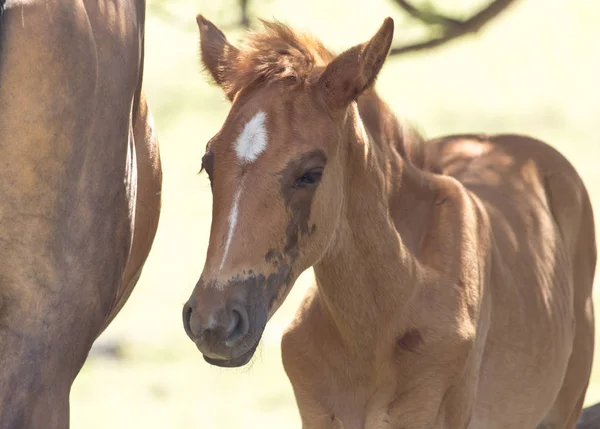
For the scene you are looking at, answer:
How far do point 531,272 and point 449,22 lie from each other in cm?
157

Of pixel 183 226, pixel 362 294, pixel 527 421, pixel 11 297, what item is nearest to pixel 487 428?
pixel 527 421

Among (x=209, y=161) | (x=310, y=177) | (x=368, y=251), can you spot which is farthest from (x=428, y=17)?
(x=209, y=161)

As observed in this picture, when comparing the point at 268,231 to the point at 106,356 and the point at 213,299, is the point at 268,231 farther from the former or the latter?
the point at 106,356

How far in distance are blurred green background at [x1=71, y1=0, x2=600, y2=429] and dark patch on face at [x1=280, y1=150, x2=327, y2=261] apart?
6056 mm

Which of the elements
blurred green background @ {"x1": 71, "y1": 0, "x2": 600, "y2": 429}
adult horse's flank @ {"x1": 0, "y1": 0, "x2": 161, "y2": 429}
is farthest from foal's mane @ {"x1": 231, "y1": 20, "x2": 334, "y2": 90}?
blurred green background @ {"x1": 71, "y1": 0, "x2": 600, "y2": 429}

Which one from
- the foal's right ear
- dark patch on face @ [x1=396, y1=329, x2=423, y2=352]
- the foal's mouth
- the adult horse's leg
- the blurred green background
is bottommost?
the blurred green background

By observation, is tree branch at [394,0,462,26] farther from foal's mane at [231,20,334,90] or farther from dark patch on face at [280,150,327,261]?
dark patch on face at [280,150,327,261]

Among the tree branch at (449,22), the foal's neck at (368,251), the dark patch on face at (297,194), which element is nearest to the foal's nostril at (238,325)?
the dark patch on face at (297,194)

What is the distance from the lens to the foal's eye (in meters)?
3.45

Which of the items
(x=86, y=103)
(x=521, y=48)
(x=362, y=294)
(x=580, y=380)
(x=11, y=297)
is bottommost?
(x=521, y=48)

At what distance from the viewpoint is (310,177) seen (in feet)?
11.4

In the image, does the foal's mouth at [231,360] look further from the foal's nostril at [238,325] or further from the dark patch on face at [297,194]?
the dark patch on face at [297,194]

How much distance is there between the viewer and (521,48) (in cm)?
2059

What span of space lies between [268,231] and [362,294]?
0.70m
